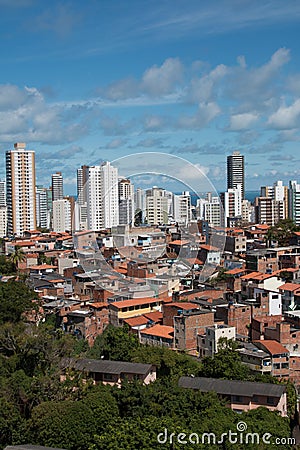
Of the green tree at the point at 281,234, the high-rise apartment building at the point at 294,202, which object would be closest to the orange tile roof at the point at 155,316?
the green tree at the point at 281,234

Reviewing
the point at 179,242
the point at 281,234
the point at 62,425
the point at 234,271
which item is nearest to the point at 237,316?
the point at 234,271

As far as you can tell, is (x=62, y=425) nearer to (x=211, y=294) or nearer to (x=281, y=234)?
(x=211, y=294)

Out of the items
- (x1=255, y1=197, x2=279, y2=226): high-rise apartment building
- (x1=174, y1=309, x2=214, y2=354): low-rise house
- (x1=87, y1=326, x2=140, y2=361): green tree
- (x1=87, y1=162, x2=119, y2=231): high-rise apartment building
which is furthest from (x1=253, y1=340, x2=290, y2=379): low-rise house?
(x1=255, y1=197, x2=279, y2=226): high-rise apartment building

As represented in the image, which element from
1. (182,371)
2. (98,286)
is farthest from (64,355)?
(98,286)

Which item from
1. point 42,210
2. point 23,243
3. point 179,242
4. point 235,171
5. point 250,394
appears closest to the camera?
point 250,394

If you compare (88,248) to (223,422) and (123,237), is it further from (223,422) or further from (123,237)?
(223,422)

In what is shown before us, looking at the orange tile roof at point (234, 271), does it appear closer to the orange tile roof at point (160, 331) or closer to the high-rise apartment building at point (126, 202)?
the high-rise apartment building at point (126, 202)

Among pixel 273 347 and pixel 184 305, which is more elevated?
pixel 184 305
